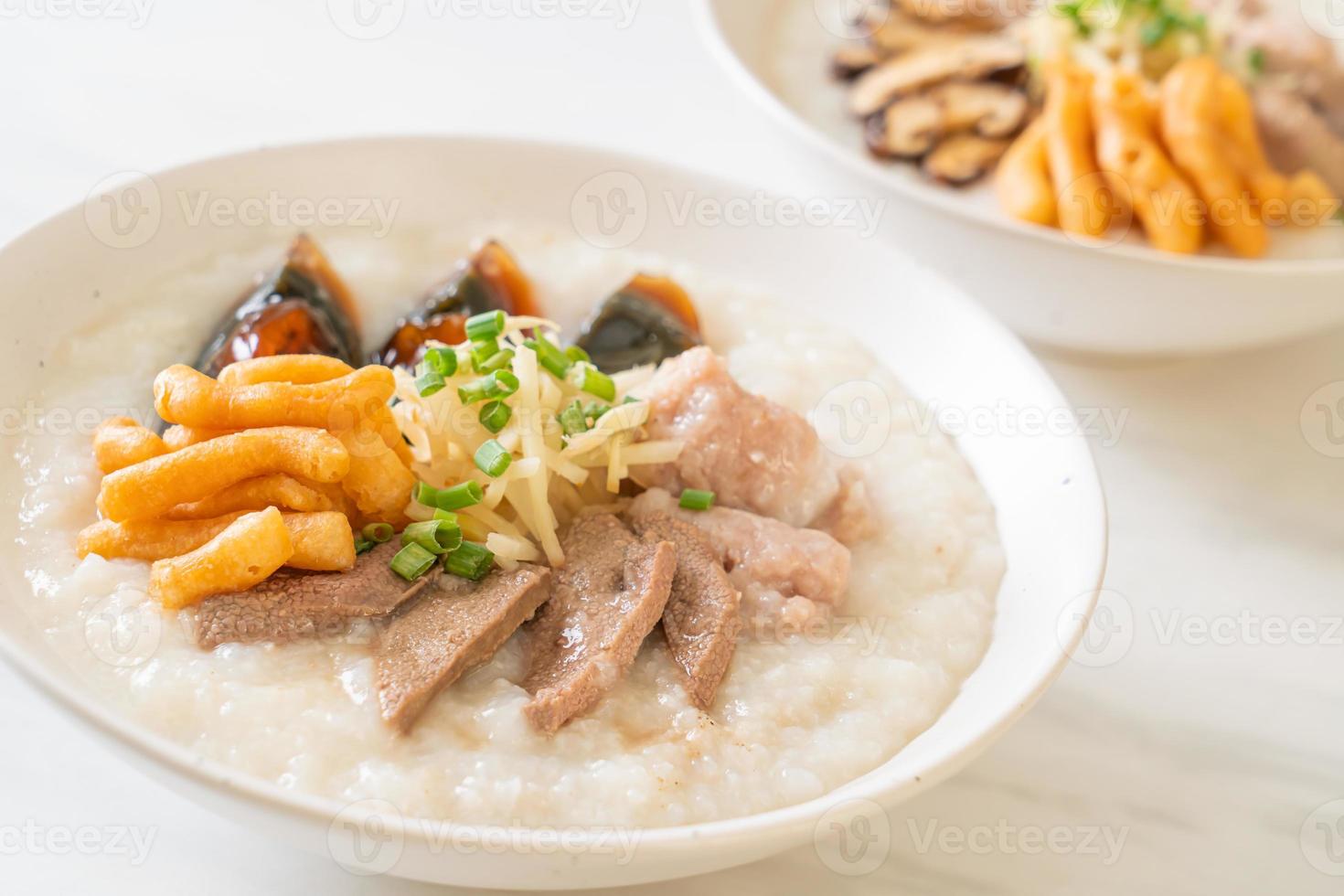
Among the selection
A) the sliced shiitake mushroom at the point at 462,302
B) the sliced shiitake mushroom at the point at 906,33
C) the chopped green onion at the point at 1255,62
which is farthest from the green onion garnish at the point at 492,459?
the chopped green onion at the point at 1255,62

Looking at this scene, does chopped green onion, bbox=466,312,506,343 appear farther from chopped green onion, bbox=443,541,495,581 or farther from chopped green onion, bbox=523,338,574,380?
chopped green onion, bbox=443,541,495,581

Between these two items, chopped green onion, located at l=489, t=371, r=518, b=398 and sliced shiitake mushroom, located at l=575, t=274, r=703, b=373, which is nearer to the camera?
chopped green onion, located at l=489, t=371, r=518, b=398

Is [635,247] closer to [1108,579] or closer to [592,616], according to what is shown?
[592,616]

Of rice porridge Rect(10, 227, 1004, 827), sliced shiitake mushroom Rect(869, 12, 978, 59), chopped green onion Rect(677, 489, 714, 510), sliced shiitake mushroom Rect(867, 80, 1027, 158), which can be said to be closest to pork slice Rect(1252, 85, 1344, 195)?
sliced shiitake mushroom Rect(867, 80, 1027, 158)

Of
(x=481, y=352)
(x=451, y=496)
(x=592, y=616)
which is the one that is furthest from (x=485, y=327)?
(x=592, y=616)

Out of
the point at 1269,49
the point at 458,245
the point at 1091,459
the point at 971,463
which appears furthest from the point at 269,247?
the point at 1269,49

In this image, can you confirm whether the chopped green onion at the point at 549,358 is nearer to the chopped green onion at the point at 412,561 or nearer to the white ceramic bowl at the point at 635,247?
the chopped green onion at the point at 412,561
